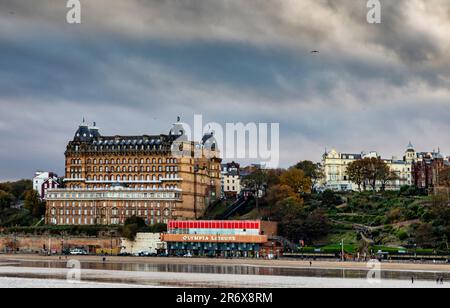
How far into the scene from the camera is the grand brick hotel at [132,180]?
477ft

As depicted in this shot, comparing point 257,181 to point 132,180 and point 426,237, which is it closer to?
point 132,180

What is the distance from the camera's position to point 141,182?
15225 centimetres

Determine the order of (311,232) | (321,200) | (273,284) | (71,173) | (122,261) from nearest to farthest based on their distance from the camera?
(273,284)
(122,261)
(311,232)
(321,200)
(71,173)

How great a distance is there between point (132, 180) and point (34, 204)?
18.5 m

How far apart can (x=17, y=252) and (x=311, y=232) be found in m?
45.5

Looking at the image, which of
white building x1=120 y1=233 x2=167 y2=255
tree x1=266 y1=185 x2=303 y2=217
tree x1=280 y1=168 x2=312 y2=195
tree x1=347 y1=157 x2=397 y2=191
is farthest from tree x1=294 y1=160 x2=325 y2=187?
white building x1=120 y1=233 x2=167 y2=255

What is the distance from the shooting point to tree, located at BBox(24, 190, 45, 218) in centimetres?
15550

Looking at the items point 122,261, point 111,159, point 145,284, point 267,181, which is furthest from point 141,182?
point 145,284

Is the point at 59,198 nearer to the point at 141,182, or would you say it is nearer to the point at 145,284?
the point at 141,182

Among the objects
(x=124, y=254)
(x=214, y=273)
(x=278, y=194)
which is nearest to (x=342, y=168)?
(x=278, y=194)

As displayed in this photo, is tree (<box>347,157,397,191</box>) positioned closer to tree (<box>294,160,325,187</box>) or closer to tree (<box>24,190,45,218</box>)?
tree (<box>294,160,325,187</box>)

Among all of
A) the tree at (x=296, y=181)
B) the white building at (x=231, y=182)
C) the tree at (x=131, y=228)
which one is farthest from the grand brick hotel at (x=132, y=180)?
the white building at (x=231, y=182)

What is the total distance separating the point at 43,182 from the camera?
568 feet
